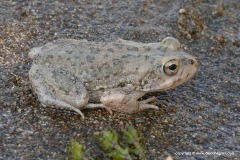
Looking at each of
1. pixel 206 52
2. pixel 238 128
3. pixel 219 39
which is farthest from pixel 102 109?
pixel 219 39

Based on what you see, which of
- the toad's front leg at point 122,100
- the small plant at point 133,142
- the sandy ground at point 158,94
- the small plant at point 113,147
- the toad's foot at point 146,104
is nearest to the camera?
the small plant at point 113,147

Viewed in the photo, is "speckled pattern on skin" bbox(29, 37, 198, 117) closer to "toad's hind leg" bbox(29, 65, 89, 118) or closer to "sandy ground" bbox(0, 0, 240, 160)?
"toad's hind leg" bbox(29, 65, 89, 118)

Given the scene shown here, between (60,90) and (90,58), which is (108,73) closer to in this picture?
(90,58)

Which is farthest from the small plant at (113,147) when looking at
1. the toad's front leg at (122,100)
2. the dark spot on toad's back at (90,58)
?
the dark spot on toad's back at (90,58)

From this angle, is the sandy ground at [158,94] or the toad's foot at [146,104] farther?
the toad's foot at [146,104]

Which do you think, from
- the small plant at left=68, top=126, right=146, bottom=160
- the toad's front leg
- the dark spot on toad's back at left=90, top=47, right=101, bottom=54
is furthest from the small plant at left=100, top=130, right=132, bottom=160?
the dark spot on toad's back at left=90, top=47, right=101, bottom=54

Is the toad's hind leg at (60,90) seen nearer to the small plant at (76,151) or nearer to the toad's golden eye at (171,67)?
the small plant at (76,151)
